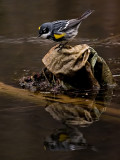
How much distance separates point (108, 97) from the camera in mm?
5250

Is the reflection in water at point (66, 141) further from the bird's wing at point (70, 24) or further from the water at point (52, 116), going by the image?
the bird's wing at point (70, 24)

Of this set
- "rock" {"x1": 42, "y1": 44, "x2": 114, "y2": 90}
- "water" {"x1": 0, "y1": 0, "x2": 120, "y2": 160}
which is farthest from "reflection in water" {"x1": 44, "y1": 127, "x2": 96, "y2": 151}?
"rock" {"x1": 42, "y1": 44, "x2": 114, "y2": 90}

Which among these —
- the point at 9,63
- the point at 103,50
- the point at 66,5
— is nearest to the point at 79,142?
the point at 9,63

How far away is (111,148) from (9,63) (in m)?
3.21

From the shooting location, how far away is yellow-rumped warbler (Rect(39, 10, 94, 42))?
5.66m

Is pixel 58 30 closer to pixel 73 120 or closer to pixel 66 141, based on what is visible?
pixel 73 120

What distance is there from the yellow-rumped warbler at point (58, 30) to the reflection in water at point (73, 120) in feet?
2.76

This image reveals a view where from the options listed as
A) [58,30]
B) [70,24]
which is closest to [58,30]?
[58,30]

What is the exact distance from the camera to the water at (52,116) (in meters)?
3.85

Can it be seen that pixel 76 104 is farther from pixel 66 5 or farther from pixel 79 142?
pixel 66 5

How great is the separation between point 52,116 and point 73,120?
10.1 inches

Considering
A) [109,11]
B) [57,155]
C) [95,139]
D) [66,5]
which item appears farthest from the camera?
[66,5]

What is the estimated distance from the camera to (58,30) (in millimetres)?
5711

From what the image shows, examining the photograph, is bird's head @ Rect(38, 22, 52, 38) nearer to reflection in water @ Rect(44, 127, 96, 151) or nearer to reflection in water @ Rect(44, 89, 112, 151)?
reflection in water @ Rect(44, 89, 112, 151)
